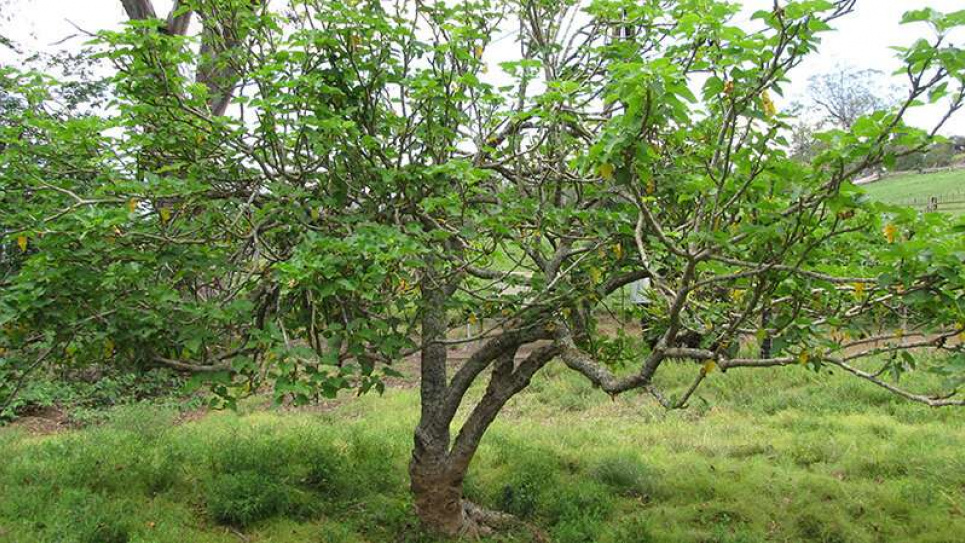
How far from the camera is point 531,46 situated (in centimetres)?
545

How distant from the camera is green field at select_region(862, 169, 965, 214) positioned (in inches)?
877

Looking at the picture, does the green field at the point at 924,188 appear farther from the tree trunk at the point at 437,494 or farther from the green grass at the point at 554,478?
the tree trunk at the point at 437,494

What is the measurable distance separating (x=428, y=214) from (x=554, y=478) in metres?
3.39

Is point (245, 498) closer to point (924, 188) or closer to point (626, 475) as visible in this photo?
point (626, 475)

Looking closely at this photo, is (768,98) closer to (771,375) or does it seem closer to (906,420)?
(906,420)

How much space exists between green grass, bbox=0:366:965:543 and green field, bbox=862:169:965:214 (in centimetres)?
1465

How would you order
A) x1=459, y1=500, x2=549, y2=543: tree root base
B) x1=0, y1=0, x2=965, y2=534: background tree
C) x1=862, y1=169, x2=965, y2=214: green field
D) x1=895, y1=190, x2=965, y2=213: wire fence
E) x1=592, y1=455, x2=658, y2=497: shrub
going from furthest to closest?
x1=862, y1=169, x2=965, y2=214: green field → x1=895, y1=190, x2=965, y2=213: wire fence → x1=592, y1=455, x2=658, y2=497: shrub → x1=459, y1=500, x2=549, y2=543: tree root base → x1=0, y1=0, x2=965, y2=534: background tree

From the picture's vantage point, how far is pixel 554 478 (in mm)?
6793

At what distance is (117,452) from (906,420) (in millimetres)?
8937

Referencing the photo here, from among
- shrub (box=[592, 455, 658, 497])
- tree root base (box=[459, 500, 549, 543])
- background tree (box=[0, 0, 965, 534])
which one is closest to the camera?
background tree (box=[0, 0, 965, 534])

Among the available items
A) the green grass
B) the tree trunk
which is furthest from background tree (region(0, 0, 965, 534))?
the green grass

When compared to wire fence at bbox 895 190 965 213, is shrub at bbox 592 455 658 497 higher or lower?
lower

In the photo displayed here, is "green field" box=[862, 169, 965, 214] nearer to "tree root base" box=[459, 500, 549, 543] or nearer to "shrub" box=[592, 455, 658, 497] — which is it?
"shrub" box=[592, 455, 658, 497]

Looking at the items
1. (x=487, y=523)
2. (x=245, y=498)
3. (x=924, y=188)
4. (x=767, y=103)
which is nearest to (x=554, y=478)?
(x=487, y=523)
